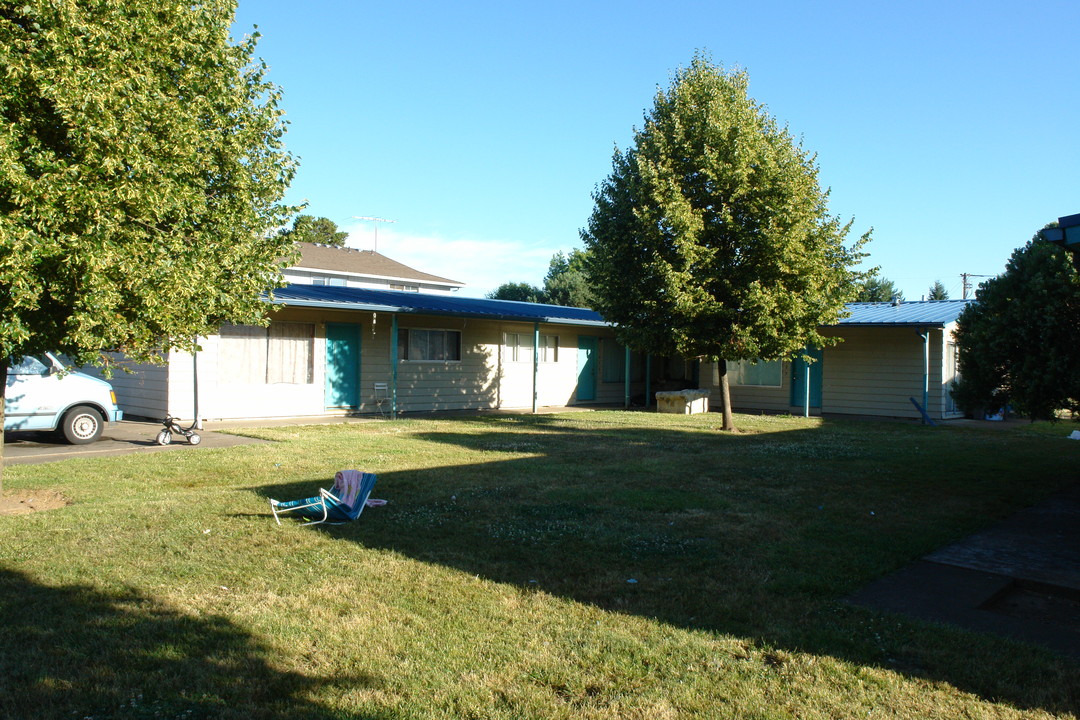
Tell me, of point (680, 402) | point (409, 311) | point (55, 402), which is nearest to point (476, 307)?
point (409, 311)

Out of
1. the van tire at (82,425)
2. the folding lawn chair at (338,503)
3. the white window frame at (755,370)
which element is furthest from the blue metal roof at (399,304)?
the folding lawn chair at (338,503)

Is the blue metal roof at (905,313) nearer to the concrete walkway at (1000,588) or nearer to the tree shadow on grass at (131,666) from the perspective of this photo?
the concrete walkway at (1000,588)

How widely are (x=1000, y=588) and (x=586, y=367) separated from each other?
19276mm

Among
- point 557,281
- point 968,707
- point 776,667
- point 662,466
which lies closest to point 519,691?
point 776,667

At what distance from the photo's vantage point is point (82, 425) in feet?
42.2

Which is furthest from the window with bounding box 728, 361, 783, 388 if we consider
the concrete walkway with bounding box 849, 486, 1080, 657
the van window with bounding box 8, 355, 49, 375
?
the van window with bounding box 8, 355, 49, 375

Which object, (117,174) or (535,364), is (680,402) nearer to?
(535,364)

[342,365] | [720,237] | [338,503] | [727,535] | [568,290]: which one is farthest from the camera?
[568,290]

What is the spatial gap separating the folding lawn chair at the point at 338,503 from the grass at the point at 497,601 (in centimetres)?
17

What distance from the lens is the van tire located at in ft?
41.8

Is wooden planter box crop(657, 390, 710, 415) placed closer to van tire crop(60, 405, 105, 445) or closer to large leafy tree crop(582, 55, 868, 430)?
large leafy tree crop(582, 55, 868, 430)

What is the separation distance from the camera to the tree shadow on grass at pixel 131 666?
3.61 m

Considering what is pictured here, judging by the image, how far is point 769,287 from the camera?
51.7 feet

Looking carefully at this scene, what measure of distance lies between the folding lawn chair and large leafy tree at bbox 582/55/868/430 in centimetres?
930
